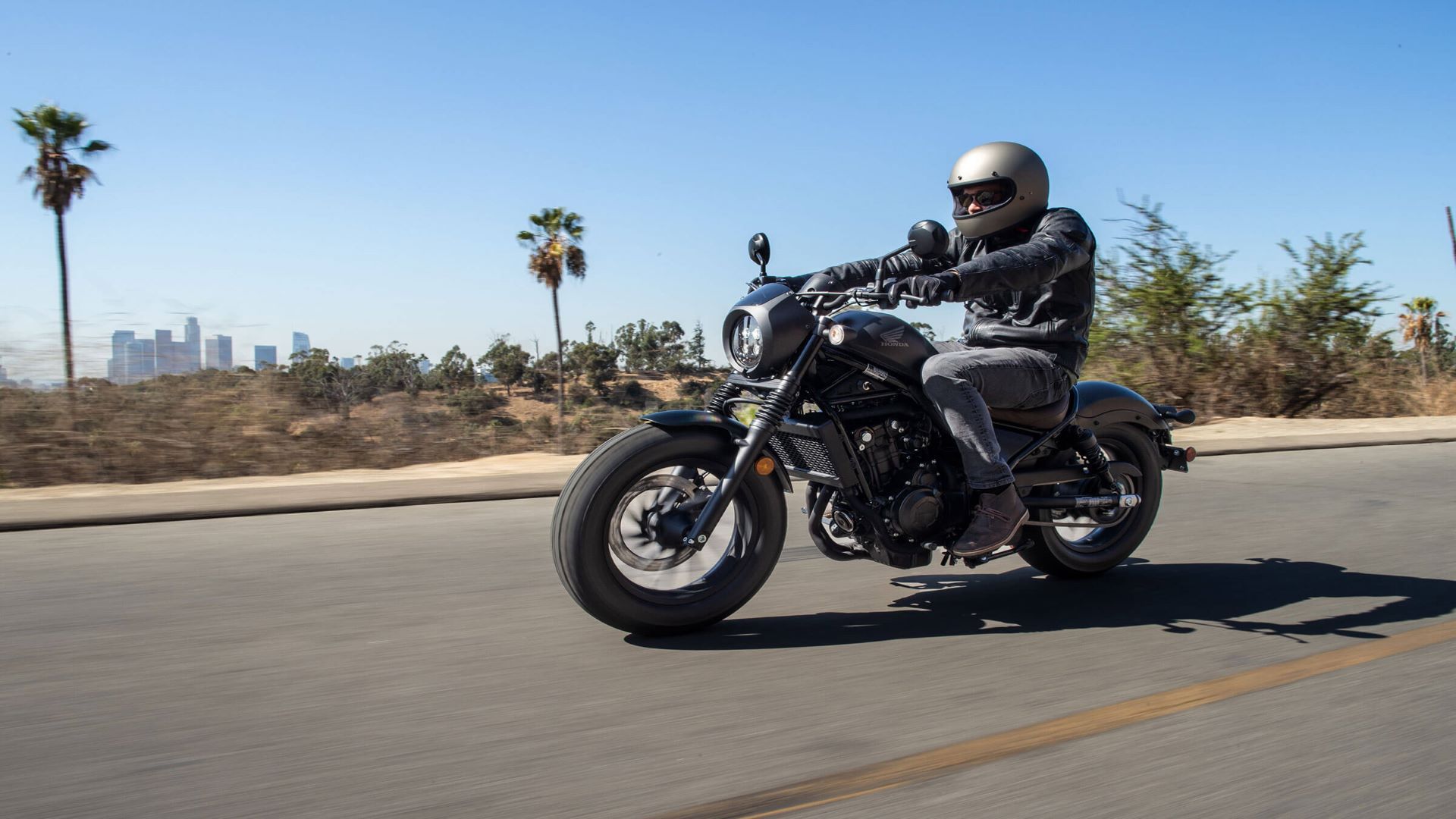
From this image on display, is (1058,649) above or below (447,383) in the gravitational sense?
below

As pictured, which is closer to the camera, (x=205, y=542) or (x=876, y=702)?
(x=876, y=702)

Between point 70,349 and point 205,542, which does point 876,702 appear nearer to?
point 205,542

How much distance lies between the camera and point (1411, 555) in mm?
5734

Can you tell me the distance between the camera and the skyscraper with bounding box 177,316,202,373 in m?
10.1

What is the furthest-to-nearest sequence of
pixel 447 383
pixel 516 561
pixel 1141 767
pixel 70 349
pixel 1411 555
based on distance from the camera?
pixel 447 383 < pixel 70 349 < pixel 1411 555 < pixel 516 561 < pixel 1141 767

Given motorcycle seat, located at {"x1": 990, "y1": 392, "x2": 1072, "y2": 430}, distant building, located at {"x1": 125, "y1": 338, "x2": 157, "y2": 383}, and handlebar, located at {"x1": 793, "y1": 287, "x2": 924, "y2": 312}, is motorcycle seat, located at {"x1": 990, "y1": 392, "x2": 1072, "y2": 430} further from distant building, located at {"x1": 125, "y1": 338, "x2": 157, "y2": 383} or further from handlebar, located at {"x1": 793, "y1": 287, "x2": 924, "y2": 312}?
distant building, located at {"x1": 125, "y1": 338, "x2": 157, "y2": 383}

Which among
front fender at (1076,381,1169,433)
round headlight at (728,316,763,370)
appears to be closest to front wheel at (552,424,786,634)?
round headlight at (728,316,763,370)

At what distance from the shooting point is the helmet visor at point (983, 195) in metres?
4.40

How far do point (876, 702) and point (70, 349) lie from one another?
29.9 ft

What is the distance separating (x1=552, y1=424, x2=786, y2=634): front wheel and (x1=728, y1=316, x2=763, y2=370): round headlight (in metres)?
0.33

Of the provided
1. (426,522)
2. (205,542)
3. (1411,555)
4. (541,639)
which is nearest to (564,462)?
(426,522)

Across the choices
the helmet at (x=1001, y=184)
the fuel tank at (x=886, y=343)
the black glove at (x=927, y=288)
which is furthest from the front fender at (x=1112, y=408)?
the black glove at (x=927, y=288)

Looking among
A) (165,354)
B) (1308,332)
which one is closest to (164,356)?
(165,354)

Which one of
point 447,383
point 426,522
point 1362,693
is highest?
point 447,383
